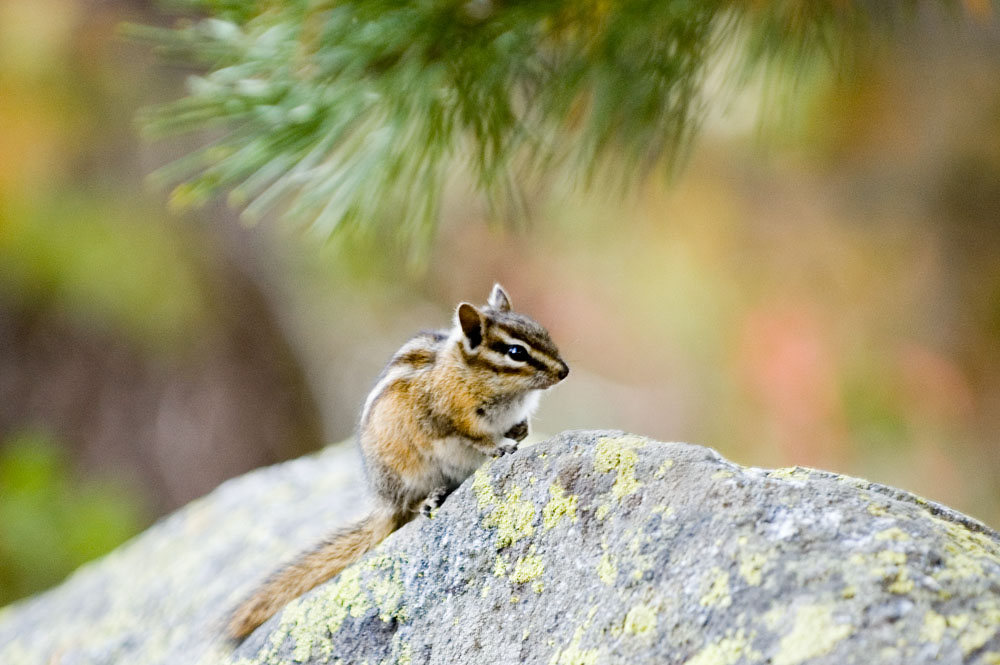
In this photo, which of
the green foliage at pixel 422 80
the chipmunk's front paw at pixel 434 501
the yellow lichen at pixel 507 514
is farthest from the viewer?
the green foliage at pixel 422 80

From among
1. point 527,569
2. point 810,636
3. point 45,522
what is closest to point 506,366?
point 527,569

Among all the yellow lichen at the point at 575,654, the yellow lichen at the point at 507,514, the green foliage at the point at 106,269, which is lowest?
the yellow lichen at the point at 575,654

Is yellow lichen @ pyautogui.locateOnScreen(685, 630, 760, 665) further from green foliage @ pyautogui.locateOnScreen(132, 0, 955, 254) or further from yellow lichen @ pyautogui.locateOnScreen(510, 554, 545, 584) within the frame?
green foliage @ pyautogui.locateOnScreen(132, 0, 955, 254)

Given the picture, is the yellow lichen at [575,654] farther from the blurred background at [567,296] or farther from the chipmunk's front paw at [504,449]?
the blurred background at [567,296]

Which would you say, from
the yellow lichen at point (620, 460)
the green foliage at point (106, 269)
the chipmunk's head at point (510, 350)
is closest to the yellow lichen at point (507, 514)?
the yellow lichen at point (620, 460)

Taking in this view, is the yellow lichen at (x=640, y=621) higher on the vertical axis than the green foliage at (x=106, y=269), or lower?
lower

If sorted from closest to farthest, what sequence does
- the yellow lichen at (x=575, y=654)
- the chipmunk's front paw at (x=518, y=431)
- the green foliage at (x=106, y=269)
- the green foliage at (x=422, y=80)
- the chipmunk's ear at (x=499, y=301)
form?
the yellow lichen at (x=575, y=654) → the green foliage at (x=422, y=80) → the chipmunk's front paw at (x=518, y=431) → the chipmunk's ear at (x=499, y=301) → the green foliage at (x=106, y=269)

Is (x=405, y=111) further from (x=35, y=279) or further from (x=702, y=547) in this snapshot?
(x=35, y=279)

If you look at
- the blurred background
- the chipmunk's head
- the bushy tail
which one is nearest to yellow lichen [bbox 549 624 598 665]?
the bushy tail
